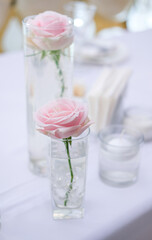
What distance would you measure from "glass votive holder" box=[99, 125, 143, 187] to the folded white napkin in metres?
0.13

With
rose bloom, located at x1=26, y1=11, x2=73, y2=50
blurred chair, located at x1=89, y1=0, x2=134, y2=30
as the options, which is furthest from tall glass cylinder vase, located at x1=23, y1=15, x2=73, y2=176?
blurred chair, located at x1=89, y1=0, x2=134, y2=30

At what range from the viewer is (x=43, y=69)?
2.75ft

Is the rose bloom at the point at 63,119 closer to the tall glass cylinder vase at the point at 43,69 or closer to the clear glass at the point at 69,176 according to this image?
the clear glass at the point at 69,176

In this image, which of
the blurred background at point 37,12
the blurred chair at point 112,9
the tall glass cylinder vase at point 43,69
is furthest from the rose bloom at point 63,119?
the blurred chair at point 112,9

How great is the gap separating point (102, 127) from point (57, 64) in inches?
10.3

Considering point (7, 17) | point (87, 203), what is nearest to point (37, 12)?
point (7, 17)

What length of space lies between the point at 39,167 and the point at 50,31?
0.99 ft

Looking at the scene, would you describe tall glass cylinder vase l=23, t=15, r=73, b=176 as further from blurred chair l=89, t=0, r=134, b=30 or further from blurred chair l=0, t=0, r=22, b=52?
blurred chair l=89, t=0, r=134, b=30

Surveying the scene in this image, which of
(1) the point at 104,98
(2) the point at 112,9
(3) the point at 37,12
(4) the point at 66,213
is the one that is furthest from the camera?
(2) the point at 112,9

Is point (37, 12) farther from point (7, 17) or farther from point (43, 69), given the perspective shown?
point (43, 69)

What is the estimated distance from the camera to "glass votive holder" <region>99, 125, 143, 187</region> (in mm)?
865

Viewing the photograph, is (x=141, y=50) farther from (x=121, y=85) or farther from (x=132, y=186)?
(x=132, y=186)

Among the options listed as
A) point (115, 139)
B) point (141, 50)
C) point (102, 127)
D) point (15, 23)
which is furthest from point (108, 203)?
point (15, 23)

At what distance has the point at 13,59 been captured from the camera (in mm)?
1546
